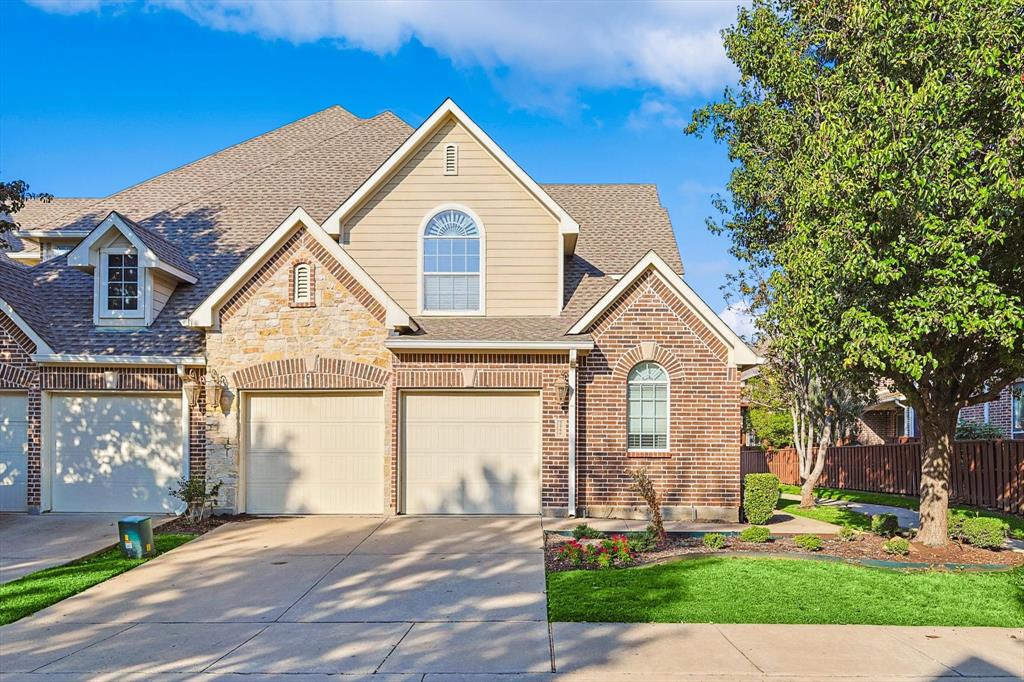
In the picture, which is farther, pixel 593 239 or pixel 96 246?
pixel 593 239

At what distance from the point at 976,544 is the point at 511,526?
Answer: 7.33 meters

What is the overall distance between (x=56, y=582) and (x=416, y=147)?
994 cm

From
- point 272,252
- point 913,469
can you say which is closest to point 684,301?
point 272,252

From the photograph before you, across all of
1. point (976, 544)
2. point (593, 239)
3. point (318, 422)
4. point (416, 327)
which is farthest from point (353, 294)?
point (976, 544)

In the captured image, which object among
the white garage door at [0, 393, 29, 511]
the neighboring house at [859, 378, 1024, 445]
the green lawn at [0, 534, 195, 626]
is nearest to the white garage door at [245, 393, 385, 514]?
the green lawn at [0, 534, 195, 626]

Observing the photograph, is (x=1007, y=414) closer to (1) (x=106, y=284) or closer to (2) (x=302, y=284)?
(2) (x=302, y=284)

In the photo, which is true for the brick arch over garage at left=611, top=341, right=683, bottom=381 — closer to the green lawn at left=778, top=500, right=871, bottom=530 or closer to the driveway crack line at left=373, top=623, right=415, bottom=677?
the green lawn at left=778, top=500, right=871, bottom=530

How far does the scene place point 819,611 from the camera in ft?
28.6

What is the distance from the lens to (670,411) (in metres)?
14.9

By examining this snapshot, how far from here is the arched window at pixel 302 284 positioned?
14750 millimetres

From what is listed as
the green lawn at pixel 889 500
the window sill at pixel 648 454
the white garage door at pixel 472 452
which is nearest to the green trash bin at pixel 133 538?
the white garage door at pixel 472 452

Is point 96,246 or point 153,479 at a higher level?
point 96,246

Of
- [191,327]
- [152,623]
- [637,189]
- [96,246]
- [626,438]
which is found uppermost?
[637,189]

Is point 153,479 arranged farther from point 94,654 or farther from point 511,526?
point 94,654
